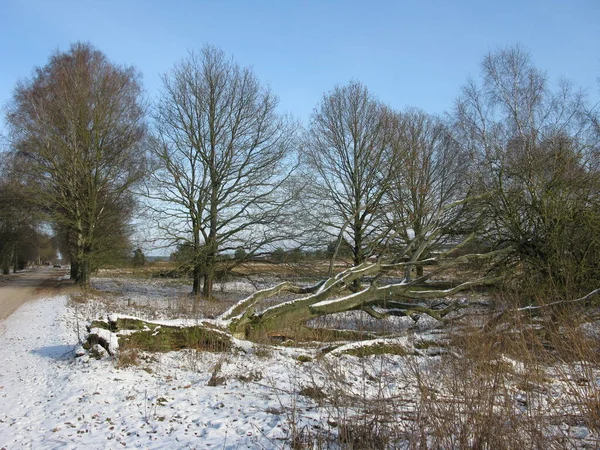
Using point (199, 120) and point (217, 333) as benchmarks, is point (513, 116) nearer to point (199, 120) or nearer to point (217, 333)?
point (199, 120)

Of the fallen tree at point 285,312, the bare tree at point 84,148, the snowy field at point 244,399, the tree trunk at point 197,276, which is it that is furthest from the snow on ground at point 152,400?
the bare tree at point 84,148

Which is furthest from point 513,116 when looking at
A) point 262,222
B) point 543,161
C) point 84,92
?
point 84,92

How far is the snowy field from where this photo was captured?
355cm

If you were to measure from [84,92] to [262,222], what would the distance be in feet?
35.3

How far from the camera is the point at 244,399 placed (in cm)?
509

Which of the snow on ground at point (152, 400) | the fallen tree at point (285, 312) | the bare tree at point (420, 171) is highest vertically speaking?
the bare tree at point (420, 171)

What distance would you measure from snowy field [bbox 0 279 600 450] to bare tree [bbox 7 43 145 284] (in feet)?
42.8

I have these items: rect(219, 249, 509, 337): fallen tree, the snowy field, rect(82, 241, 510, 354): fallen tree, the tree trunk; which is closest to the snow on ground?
the snowy field

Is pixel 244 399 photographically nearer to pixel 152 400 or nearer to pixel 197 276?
pixel 152 400

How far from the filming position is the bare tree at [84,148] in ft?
64.1

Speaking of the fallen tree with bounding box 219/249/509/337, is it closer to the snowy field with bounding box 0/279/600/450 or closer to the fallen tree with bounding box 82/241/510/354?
the fallen tree with bounding box 82/241/510/354

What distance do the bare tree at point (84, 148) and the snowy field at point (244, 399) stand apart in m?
13.0

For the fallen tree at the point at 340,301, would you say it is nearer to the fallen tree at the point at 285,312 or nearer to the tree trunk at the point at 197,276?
the fallen tree at the point at 285,312

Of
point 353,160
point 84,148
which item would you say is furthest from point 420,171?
point 84,148
